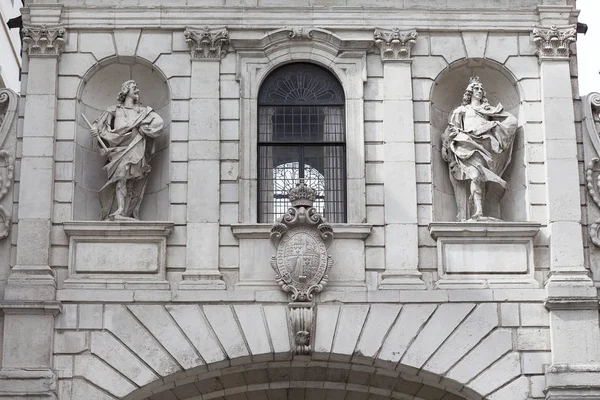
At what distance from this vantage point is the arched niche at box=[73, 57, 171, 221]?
2508 centimetres

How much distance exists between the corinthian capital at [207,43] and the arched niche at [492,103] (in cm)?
356

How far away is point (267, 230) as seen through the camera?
24375mm

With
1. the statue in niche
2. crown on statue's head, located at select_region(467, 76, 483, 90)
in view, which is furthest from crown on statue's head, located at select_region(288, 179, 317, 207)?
crown on statue's head, located at select_region(467, 76, 483, 90)

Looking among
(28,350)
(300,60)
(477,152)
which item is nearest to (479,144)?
(477,152)

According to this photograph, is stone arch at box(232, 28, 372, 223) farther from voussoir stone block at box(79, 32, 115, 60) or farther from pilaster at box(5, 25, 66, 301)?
pilaster at box(5, 25, 66, 301)

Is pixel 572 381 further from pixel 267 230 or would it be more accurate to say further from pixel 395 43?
pixel 395 43

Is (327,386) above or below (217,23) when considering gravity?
below

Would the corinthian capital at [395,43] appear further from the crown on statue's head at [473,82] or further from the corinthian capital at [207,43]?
the corinthian capital at [207,43]

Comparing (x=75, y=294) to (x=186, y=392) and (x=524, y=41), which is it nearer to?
(x=186, y=392)

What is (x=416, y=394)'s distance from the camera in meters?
25.2

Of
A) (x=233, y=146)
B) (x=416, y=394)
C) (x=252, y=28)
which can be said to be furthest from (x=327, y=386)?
(x=252, y=28)

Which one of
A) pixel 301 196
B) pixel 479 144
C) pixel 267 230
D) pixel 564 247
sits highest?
pixel 479 144

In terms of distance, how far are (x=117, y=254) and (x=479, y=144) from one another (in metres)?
6.06

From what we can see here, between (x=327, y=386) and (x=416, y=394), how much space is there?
1.47 meters
